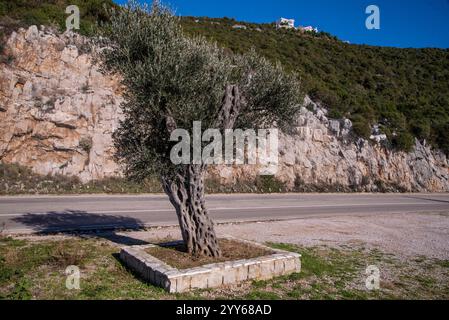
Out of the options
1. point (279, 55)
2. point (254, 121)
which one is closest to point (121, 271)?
point (254, 121)

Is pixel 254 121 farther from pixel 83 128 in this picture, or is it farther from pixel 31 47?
pixel 31 47

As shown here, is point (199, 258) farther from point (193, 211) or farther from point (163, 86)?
point (163, 86)

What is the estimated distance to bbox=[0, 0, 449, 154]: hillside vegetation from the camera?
33.1m

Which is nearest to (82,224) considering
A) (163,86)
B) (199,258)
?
(199,258)

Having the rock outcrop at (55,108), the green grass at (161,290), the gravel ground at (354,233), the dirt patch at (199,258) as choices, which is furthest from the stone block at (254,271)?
the rock outcrop at (55,108)

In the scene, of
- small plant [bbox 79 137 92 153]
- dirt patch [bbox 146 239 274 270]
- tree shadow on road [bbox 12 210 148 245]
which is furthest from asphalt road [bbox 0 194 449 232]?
dirt patch [bbox 146 239 274 270]

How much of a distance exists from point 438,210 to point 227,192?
14772mm

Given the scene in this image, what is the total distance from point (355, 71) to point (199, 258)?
52884 millimetres

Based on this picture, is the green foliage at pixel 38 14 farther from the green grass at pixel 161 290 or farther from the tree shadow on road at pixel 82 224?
the green grass at pixel 161 290

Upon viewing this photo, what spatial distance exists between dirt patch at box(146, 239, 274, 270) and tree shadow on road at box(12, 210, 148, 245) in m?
2.29

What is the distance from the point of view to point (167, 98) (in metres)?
8.76

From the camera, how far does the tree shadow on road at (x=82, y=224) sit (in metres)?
12.4

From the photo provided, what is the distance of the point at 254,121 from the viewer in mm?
10430

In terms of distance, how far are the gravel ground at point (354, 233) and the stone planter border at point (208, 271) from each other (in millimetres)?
3541
